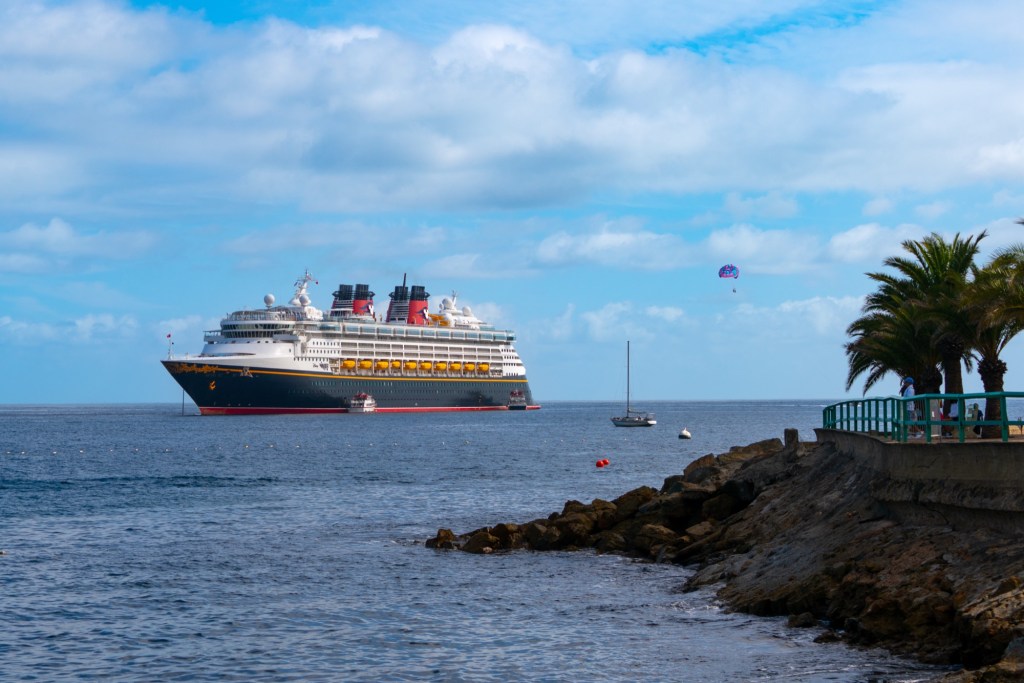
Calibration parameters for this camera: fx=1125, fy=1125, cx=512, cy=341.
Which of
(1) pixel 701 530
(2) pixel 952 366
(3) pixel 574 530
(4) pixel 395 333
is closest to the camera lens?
(1) pixel 701 530

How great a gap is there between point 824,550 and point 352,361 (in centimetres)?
9888

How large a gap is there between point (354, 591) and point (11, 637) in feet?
18.0

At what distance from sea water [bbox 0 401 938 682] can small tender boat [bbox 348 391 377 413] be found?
70092mm

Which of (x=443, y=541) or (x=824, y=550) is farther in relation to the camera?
(x=443, y=541)

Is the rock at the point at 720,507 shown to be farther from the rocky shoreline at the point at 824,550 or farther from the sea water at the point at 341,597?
the sea water at the point at 341,597

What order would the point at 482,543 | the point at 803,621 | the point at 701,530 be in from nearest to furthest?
the point at 803,621
the point at 701,530
the point at 482,543

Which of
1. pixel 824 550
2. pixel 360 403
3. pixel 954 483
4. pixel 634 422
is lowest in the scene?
pixel 824 550

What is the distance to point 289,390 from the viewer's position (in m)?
104

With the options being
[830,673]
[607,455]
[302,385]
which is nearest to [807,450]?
[830,673]

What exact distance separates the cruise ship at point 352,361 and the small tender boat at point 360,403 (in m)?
0.22

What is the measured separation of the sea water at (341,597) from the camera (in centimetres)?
1369

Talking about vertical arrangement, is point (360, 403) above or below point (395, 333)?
below

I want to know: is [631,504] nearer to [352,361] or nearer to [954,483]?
[954,483]

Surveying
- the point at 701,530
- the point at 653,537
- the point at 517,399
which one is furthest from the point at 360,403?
the point at 701,530
